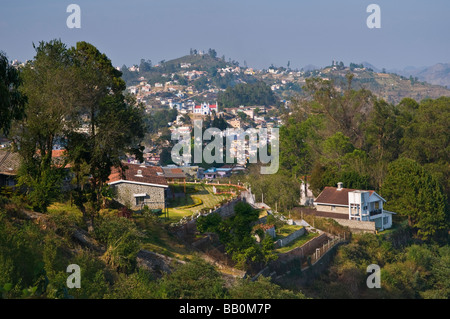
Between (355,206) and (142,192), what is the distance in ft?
43.7

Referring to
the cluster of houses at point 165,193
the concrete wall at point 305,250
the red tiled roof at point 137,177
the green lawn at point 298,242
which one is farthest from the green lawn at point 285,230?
the red tiled roof at point 137,177

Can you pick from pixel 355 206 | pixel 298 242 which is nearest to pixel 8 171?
pixel 298 242

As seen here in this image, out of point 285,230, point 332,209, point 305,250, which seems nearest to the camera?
point 305,250

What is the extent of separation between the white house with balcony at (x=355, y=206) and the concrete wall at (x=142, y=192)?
453 inches

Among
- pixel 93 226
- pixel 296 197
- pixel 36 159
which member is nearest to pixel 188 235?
pixel 93 226

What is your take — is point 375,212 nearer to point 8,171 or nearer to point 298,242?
point 298,242

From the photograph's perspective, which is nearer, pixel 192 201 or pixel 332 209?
pixel 192 201

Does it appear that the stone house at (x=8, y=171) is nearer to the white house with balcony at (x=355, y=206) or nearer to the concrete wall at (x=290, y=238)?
the concrete wall at (x=290, y=238)

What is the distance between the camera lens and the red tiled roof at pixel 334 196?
100 ft

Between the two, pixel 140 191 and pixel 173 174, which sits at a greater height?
pixel 173 174

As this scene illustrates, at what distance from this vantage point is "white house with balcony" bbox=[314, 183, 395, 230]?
29.6 metres

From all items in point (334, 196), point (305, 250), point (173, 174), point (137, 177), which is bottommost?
point (305, 250)

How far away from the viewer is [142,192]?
22.8 meters
